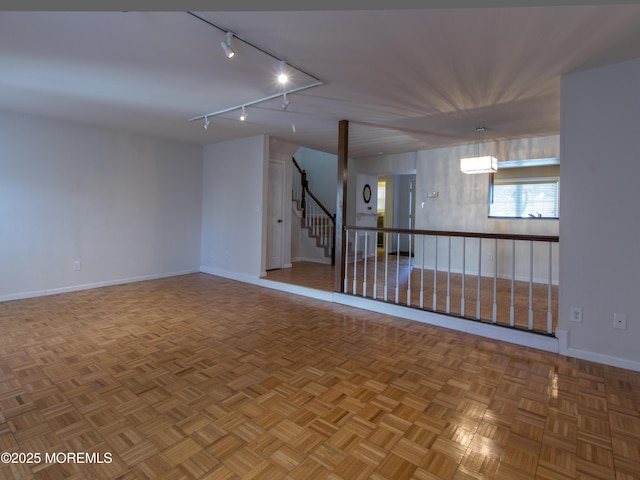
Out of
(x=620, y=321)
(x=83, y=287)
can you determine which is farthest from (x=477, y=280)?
(x=83, y=287)

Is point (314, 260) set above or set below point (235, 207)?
below

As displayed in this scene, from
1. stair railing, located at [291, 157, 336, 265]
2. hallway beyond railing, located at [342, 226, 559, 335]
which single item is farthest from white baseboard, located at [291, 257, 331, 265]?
hallway beyond railing, located at [342, 226, 559, 335]

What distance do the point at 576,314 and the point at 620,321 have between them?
10.7 inches

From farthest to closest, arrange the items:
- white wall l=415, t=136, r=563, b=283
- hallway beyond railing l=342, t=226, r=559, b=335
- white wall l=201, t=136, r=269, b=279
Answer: white wall l=201, t=136, r=269, b=279
white wall l=415, t=136, r=563, b=283
hallway beyond railing l=342, t=226, r=559, b=335

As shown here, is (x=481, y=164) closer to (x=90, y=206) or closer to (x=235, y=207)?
(x=235, y=207)

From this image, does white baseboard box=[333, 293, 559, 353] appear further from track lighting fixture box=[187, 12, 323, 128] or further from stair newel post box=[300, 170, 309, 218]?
stair newel post box=[300, 170, 309, 218]

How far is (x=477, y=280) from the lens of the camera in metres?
5.58

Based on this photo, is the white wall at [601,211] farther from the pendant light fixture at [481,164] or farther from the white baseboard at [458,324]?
the pendant light fixture at [481,164]

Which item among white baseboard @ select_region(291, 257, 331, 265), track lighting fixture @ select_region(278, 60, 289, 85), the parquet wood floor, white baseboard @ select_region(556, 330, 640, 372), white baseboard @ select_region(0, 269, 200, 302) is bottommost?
the parquet wood floor

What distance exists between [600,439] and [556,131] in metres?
4.37

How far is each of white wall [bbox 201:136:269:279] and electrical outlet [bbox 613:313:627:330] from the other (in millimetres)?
4261

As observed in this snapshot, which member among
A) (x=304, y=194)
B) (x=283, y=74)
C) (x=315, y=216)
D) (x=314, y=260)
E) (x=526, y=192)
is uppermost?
(x=283, y=74)

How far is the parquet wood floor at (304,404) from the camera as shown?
1.58 meters

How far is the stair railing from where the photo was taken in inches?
291
